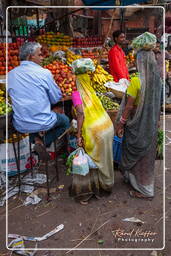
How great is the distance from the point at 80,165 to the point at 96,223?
0.67m

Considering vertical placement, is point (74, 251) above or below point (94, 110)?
below

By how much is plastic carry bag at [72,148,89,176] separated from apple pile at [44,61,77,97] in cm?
168

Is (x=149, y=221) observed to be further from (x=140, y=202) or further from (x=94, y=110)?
(x=94, y=110)

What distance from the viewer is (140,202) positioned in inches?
133

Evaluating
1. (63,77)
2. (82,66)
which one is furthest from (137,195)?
(63,77)

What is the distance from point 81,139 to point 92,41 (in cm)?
571

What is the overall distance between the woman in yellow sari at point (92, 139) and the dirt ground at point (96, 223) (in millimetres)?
233

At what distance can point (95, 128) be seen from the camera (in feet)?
10.3

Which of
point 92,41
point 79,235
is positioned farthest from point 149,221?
point 92,41

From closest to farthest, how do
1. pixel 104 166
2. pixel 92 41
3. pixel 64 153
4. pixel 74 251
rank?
pixel 74 251 < pixel 104 166 < pixel 64 153 < pixel 92 41

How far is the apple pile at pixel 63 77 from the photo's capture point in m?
4.68

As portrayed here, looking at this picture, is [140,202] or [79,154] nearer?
[79,154]

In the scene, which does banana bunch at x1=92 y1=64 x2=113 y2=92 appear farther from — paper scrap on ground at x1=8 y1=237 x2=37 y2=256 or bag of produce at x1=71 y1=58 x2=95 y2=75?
paper scrap on ground at x1=8 y1=237 x2=37 y2=256

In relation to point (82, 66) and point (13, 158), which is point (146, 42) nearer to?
point (82, 66)
